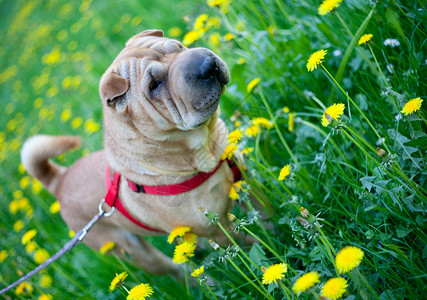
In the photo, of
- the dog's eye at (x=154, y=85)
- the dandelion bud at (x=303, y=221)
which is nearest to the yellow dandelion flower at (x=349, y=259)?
the dandelion bud at (x=303, y=221)

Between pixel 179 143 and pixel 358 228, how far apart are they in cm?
117

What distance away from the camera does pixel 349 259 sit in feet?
4.01

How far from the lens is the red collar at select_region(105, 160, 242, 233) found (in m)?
2.38

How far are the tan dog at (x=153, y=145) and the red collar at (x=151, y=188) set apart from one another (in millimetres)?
33

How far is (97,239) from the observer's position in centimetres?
296

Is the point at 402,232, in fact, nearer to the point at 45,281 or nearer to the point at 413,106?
the point at 413,106

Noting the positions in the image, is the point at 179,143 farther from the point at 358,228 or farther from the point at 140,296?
the point at 358,228

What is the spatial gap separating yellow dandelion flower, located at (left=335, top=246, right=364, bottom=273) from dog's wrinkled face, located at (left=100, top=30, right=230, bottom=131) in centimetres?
113

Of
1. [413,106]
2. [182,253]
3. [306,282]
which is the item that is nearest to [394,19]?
[413,106]

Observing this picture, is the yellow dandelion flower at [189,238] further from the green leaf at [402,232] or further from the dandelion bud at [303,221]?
the green leaf at [402,232]

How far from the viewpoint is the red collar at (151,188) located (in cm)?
238

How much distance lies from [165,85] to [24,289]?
5.83ft

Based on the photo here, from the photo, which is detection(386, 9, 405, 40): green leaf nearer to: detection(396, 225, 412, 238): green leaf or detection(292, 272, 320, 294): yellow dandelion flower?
detection(396, 225, 412, 238): green leaf

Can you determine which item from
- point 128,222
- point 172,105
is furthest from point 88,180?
point 172,105
